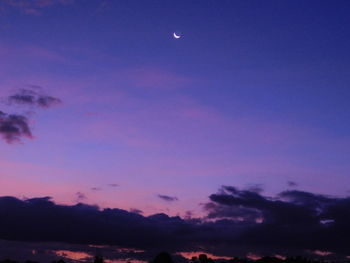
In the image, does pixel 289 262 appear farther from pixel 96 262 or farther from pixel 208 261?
pixel 96 262

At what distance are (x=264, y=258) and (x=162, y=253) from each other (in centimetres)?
4095

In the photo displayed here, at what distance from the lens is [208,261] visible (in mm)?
186625

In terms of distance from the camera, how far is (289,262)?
6811 inches

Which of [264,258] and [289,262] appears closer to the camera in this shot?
[289,262]

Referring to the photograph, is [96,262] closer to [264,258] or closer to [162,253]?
[162,253]

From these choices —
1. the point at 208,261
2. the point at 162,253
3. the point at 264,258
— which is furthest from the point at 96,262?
the point at 264,258

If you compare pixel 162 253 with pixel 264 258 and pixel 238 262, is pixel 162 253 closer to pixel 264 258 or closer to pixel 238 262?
pixel 238 262

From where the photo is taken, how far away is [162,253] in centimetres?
17738

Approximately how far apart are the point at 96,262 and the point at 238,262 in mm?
52923

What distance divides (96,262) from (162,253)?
2437 centimetres

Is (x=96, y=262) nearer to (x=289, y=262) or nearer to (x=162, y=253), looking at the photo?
(x=162, y=253)

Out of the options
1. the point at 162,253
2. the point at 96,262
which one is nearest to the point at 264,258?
A: the point at 162,253

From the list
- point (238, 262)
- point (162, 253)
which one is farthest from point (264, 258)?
point (162, 253)

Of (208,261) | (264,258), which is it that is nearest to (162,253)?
(208,261)
